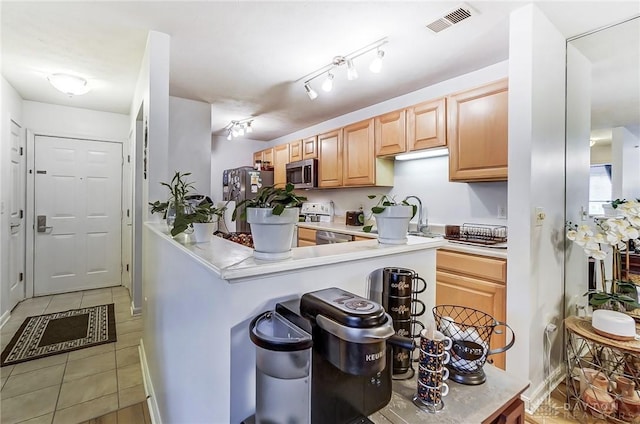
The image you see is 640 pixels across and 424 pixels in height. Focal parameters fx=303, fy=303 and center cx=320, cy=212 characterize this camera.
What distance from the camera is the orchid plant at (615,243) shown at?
5.70 feet

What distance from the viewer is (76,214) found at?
3947 millimetres

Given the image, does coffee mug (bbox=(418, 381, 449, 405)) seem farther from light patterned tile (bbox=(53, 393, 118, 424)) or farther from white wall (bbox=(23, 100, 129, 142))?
white wall (bbox=(23, 100, 129, 142))

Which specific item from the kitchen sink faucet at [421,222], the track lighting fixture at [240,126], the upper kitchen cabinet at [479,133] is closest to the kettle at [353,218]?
the kitchen sink faucet at [421,222]

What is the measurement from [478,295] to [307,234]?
2.28 meters

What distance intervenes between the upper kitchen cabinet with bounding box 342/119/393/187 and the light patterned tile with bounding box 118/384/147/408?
8.59 feet

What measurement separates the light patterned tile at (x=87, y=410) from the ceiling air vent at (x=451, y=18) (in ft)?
10.1

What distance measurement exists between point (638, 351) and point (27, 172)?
5.61 metres

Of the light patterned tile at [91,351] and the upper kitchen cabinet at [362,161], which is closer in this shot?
the light patterned tile at [91,351]

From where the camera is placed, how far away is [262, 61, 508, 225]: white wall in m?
2.55

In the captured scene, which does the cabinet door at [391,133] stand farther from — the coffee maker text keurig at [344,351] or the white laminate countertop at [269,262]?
the coffee maker text keurig at [344,351]

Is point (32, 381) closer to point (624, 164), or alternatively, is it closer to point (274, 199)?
point (274, 199)

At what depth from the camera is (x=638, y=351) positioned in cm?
152

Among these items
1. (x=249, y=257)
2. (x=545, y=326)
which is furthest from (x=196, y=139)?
(x=545, y=326)

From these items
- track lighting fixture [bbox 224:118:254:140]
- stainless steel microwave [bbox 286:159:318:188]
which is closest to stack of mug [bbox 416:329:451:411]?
stainless steel microwave [bbox 286:159:318:188]
